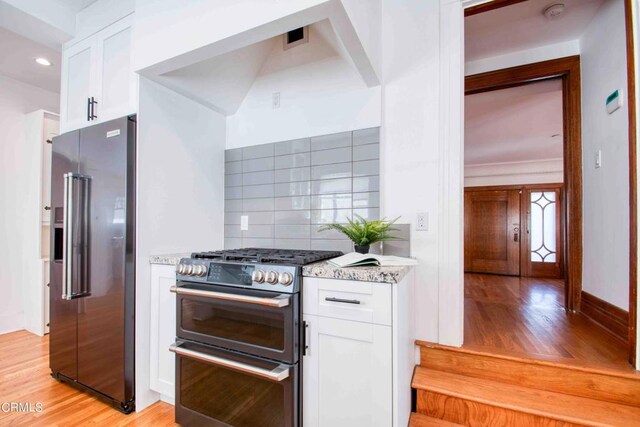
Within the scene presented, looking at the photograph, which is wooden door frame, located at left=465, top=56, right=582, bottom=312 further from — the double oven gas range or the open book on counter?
the double oven gas range

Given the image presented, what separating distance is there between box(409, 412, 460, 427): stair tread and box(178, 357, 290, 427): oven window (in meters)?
0.70

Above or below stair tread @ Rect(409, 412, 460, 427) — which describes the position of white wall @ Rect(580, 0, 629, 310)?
above

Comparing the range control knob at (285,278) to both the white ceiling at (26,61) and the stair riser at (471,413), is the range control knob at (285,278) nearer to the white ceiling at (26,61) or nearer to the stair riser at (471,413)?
the stair riser at (471,413)

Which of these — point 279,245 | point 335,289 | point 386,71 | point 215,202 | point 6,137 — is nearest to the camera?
point 335,289

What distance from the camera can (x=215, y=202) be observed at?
7.83ft

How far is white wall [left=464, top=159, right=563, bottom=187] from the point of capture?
5254 mm

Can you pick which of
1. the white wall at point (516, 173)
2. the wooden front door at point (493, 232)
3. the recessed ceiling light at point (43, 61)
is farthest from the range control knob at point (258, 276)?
the white wall at point (516, 173)

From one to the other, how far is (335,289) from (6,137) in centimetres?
399

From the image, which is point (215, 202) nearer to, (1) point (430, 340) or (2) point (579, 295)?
(1) point (430, 340)

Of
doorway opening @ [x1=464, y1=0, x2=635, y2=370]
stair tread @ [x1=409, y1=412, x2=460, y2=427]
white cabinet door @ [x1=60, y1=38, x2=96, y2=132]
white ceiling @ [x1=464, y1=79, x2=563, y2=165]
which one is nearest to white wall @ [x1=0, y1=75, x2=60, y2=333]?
white cabinet door @ [x1=60, y1=38, x2=96, y2=132]

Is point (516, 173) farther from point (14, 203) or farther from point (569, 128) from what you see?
point (14, 203)

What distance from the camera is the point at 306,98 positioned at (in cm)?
217

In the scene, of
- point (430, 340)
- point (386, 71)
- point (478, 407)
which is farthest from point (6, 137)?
point (478, 407)


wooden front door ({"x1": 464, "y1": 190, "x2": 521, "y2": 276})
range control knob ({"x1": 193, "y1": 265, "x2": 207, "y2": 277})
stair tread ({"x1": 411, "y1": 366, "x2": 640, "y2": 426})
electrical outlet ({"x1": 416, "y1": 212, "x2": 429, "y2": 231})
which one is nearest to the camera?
stair tread ({"x1": 411, "y1": 366, "x2": 640, "y2": 426})
